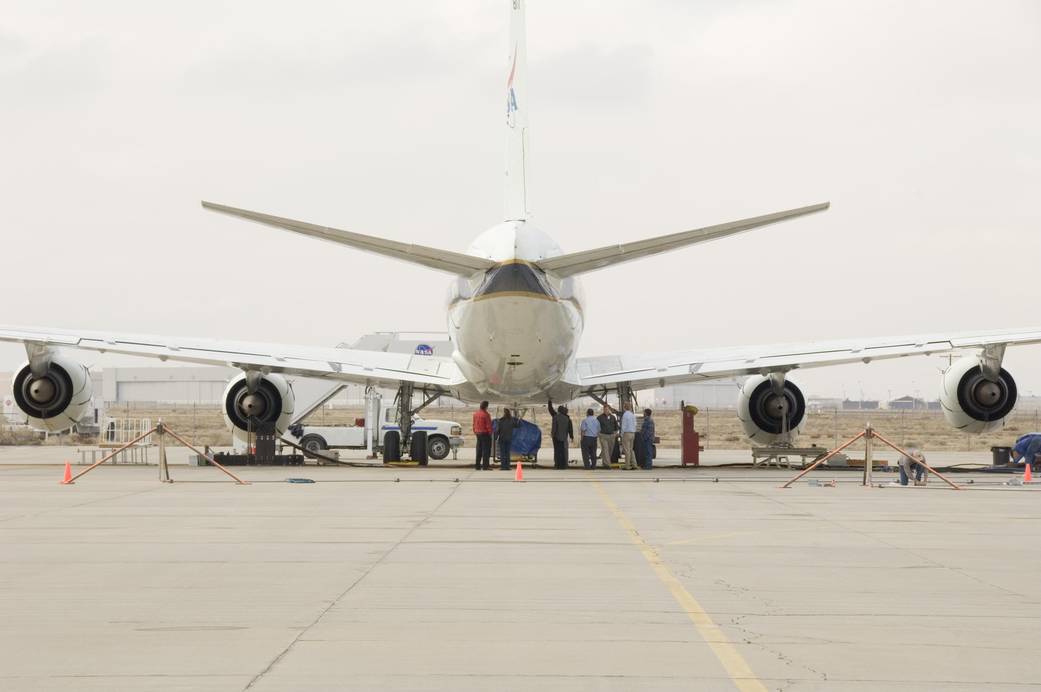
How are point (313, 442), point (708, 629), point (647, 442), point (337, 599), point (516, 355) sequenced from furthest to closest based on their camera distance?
point (313, 442)
point (647, 442)
point (516, 355)
point (337, 599)
point (708, 629)

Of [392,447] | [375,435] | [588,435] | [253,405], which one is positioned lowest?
[392,447]

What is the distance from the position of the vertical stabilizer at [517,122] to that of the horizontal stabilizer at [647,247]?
728 centimetres

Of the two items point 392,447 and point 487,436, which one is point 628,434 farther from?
point 392,447

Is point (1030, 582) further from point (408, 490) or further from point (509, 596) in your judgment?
point (408, 490)

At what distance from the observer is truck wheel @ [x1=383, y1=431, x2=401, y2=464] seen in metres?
31.8

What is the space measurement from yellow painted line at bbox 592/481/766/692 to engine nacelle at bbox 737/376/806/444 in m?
19.3

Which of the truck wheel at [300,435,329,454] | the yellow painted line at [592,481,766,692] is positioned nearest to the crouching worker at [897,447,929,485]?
the yellow painted line at [592,481,766,692]

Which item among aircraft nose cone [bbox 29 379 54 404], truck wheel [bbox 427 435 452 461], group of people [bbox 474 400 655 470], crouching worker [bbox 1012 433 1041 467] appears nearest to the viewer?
group of people [bbox 474 400 655 470]

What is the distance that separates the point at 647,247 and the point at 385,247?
496 cm

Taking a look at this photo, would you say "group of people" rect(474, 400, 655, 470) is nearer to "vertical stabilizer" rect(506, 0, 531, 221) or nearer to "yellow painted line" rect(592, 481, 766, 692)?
"vertical stabilizer" rect(506, 0, 531, 221)

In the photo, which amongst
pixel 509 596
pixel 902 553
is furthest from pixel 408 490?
pixel 509 596

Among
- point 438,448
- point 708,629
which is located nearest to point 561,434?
point 438,448

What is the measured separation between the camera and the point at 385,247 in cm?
2414

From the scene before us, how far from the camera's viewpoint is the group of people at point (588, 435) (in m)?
29.8
